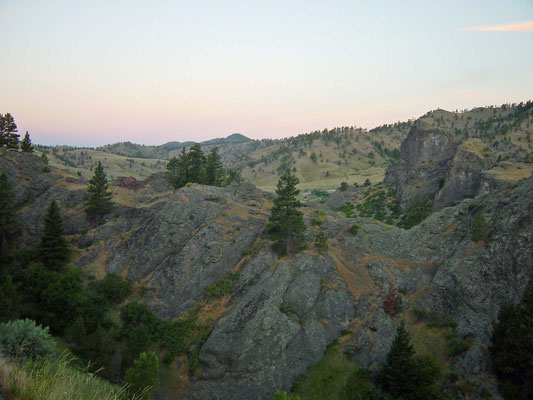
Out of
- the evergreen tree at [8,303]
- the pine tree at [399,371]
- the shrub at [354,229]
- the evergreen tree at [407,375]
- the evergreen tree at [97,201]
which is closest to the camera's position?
the evergreen tree at [407,375]

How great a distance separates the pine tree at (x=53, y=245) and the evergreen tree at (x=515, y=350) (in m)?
53.0

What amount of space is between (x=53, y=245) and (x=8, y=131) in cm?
4963

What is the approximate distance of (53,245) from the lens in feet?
136

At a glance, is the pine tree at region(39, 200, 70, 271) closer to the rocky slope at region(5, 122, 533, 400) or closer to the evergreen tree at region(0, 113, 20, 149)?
the rocky slope at region(5, 122, 533, 400)

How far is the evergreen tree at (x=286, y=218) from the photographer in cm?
4209

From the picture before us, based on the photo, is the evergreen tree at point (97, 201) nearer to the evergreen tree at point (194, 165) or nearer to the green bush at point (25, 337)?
the evergreen tree at point (194, 165)

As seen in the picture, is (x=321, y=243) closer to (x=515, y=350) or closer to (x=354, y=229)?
(x=354, y=229)

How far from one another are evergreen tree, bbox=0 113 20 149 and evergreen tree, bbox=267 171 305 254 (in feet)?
233

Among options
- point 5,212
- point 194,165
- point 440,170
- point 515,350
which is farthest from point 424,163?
point 5,212

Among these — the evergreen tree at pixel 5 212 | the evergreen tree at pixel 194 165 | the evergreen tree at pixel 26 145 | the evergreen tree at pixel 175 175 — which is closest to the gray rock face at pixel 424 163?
the evergreen tree at pixel 194 165

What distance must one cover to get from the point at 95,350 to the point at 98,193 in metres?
37.0

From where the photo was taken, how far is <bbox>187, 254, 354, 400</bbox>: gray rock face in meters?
30.1

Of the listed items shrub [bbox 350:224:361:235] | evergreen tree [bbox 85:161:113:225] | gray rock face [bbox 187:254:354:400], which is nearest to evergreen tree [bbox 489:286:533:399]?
Answer: gray rock face [bbox 187:254:354:400]

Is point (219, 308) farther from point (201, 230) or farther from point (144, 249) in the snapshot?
point (144, 249)
